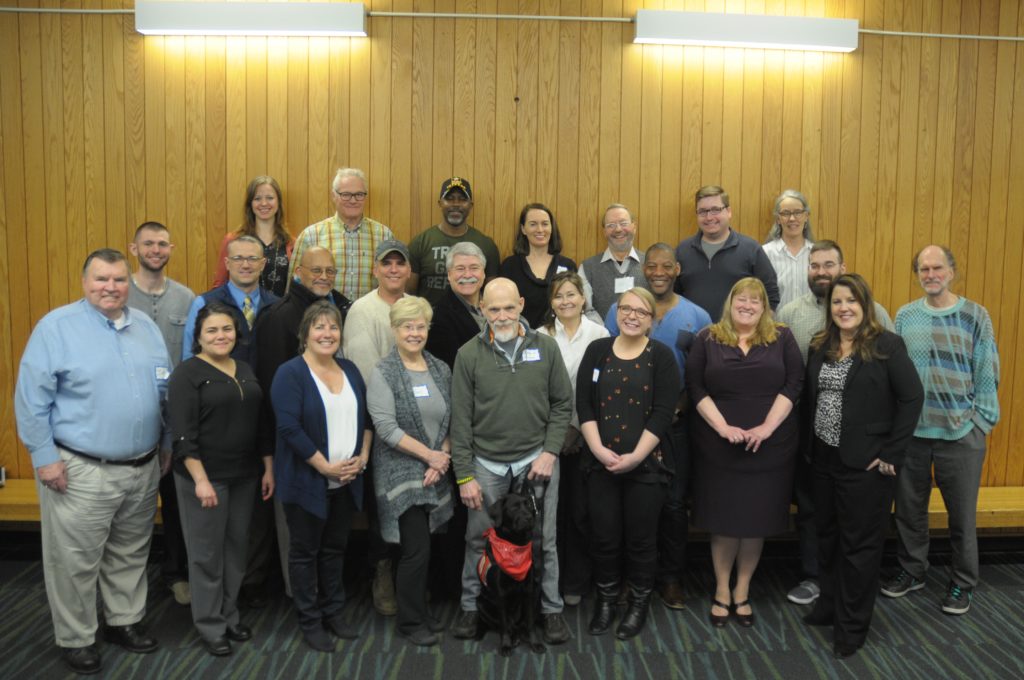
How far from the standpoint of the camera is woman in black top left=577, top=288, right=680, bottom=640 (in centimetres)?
341

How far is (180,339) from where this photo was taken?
152 inches

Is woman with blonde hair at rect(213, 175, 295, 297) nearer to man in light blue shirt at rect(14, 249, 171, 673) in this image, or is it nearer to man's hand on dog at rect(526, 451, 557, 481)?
man in light blue shirt at rect(14, 249, 171, 673)

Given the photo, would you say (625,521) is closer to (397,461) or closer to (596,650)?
(596,650)

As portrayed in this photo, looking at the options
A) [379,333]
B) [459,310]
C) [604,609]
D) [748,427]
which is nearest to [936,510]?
[748,427]

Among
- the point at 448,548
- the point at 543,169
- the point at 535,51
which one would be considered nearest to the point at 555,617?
the point at 448,548

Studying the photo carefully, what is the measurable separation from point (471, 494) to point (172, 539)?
1.55m

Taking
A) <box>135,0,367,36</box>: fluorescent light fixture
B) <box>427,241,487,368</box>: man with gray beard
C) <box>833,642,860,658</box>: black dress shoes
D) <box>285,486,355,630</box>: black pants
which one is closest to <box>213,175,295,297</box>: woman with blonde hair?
<box>135,0,367,36</box>: fluorescent light fixture

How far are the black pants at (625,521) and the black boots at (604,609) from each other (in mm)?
38

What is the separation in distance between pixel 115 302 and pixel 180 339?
0.75 meters

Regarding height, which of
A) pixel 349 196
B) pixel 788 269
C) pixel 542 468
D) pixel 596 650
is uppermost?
pixel 349 196

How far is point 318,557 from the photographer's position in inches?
135

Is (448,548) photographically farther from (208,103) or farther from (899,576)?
(208,103)

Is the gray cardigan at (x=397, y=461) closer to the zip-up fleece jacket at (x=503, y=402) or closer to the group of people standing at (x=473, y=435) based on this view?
the group of people standing at (x=473, y=435)

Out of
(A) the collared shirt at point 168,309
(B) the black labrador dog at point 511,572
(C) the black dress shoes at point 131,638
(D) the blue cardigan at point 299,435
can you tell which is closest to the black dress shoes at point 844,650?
(B) the black labrador dog at point 511,572
